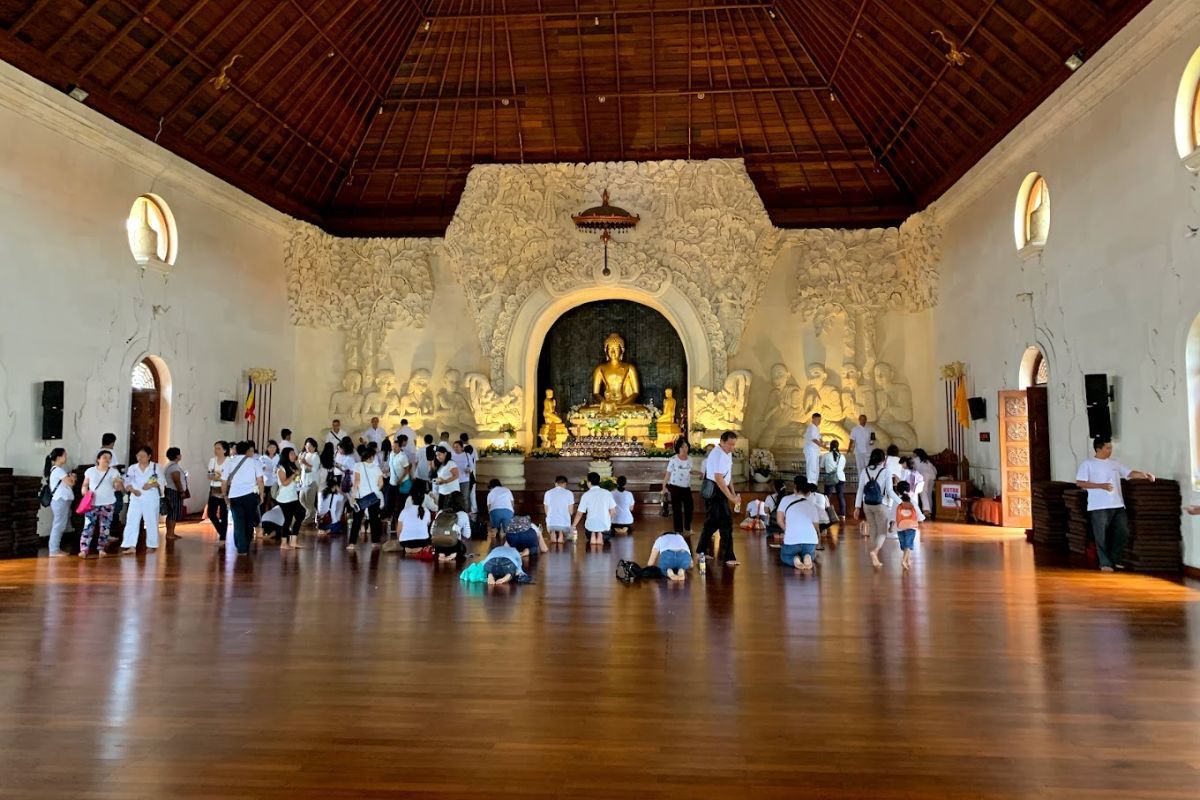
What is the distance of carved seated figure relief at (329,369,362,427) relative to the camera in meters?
18.1

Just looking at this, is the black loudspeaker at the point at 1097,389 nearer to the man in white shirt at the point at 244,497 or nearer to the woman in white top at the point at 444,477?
the woman in white top at the point at 444,477

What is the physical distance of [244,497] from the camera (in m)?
9.83

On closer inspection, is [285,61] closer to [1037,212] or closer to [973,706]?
[1037,212]

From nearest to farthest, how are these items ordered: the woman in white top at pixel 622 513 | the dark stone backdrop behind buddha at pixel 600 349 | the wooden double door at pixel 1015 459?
the woman in white top at pixel 622 513
the wooden double door at pixel 1015 459
the dark stone backdrop behind buddha at pixel 600 349

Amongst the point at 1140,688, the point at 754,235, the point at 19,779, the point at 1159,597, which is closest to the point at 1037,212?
the point at 754,235

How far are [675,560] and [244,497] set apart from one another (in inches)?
205

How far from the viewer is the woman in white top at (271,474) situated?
488 inches

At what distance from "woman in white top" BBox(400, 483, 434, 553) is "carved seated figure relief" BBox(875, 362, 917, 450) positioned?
10.9 meters

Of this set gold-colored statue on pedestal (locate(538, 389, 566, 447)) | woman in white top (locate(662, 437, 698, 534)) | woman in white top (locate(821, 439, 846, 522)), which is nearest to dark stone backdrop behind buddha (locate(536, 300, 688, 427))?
gold-colored statue on pedestal (locate(538, 389, 566, 447))

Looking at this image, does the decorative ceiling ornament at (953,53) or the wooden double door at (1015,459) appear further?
the wooden double door at (1015,459)

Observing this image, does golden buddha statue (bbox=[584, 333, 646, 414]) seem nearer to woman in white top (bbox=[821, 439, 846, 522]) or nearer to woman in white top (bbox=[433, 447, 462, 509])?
woman in white top (bbox=[821, 439, 846, 522])

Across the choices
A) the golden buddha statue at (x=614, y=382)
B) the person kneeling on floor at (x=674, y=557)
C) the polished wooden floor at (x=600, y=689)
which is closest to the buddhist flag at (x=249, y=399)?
the golden buddha statue at (x=614, y=382)

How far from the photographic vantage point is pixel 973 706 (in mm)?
4281

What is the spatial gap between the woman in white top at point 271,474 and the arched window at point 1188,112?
11.7 m
